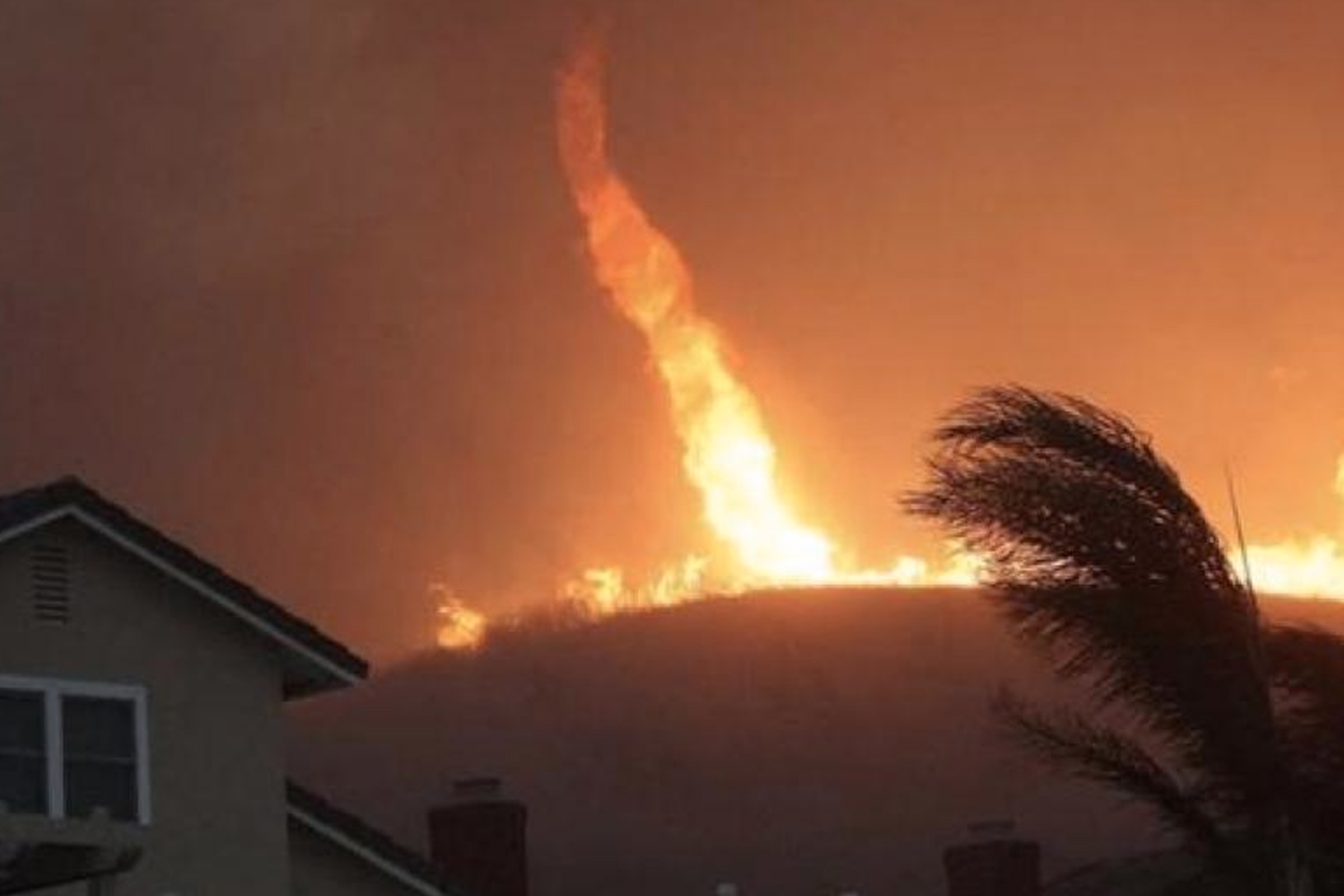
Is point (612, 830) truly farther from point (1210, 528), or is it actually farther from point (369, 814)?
point (1210, 528)

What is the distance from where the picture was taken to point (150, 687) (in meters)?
30.7

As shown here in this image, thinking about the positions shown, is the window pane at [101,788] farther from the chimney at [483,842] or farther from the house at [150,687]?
the chimney at [483,842]

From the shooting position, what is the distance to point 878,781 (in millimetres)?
84500

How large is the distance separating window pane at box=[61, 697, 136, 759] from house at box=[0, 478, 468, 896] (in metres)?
0.02

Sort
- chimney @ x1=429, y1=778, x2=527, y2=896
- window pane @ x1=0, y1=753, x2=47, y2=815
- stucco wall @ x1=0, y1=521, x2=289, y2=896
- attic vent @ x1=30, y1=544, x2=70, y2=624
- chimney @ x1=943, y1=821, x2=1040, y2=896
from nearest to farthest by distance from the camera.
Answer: window pane @ x1=0, y1=753, x2=47, y2=815 → stucco wall @ x1=0, y1=521, x2=289, y2=896 → attic vent @ x1=30, y1=544, x2=70, y2=624 → chimney @ x1=429, y1=778, x2=527, y2=896 → chimney @ x1=943, y1=821, x2=1040, y2=896

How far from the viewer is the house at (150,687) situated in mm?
29703

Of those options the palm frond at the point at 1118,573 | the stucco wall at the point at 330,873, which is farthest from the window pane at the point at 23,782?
the palm frond at the point at 1118,573

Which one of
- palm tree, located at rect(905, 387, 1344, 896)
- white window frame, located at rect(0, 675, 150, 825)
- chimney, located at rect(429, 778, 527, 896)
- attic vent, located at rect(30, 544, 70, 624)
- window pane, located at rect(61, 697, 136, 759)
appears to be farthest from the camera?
chimney, located at rect(429, 778, 527, 896)

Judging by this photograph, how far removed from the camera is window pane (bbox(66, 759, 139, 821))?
29594 millimetres

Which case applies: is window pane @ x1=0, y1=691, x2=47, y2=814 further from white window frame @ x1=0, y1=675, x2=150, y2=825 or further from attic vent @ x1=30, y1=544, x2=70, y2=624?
attic vent @ x1=30, y1=544, x2=70, y2=624

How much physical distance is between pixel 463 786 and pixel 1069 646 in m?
13.3

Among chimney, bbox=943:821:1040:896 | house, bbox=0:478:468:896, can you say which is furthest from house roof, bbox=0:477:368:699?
chimney, bbox=943:821:1040:896

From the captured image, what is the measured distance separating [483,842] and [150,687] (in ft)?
26.5

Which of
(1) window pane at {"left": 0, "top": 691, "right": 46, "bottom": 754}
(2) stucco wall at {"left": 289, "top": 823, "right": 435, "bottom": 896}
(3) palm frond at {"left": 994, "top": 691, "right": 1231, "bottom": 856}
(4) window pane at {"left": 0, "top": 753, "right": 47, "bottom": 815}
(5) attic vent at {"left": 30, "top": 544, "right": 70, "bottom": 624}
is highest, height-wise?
(5) attic vent at {"left": 30, "top": 544, "right": 70, "bottom": 624}
